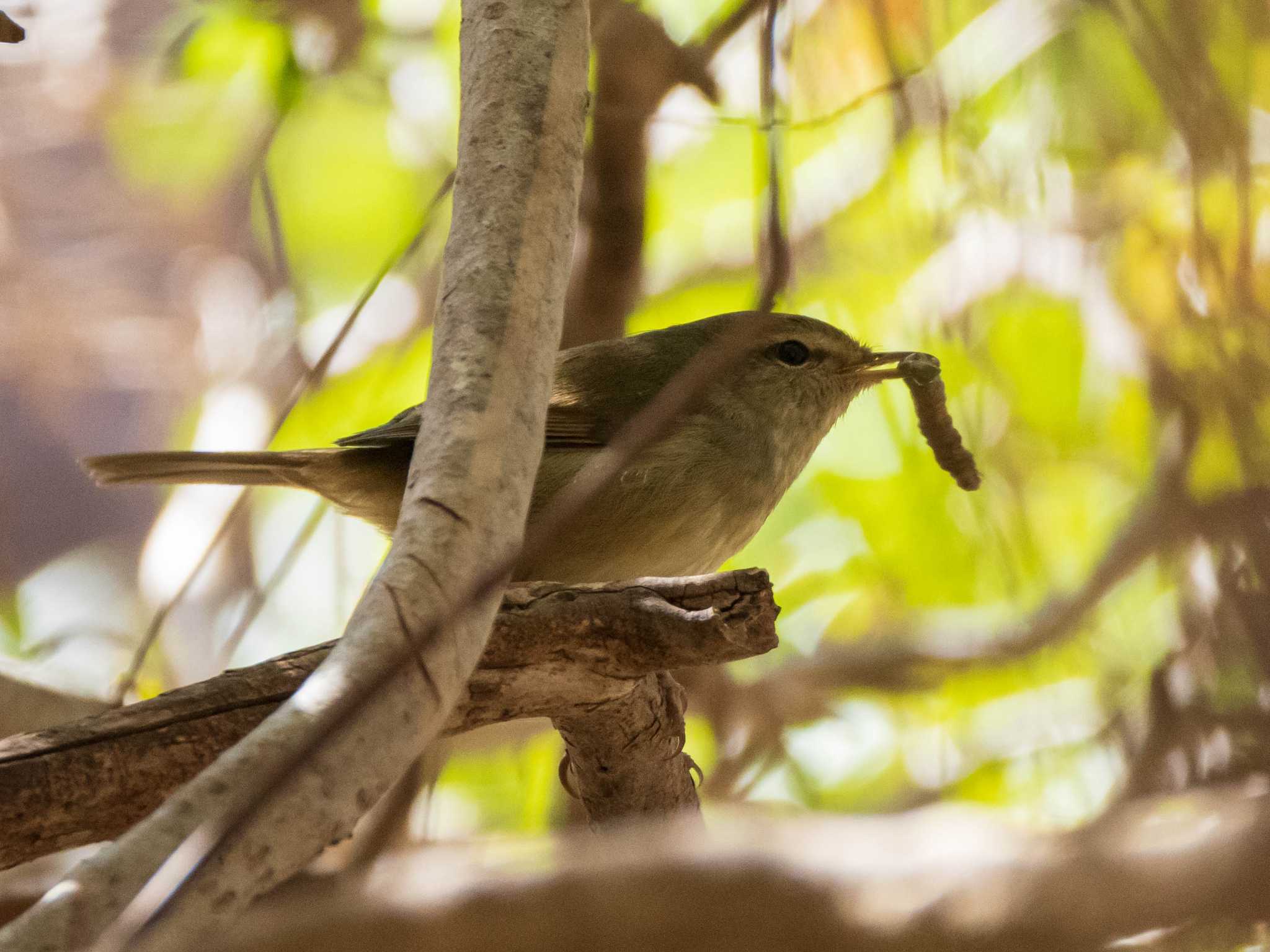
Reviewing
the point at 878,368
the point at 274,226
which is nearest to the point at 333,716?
the point at 878,368

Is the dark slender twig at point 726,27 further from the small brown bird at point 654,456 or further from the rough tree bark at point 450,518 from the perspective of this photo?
the rough tree bark at point 450,518

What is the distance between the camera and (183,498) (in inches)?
195

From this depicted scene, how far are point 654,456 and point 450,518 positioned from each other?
192cm

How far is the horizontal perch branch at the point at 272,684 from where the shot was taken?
203 centimetres

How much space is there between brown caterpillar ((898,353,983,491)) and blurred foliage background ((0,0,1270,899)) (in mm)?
395

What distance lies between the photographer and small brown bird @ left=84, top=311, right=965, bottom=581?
3.33 meters

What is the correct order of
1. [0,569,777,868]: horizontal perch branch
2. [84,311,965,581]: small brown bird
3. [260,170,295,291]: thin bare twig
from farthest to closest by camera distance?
[260,170,295,291]: thin bare twig, [84,311,965,581]: small brown bird, [0,569,777,868]: horizontal perch branch

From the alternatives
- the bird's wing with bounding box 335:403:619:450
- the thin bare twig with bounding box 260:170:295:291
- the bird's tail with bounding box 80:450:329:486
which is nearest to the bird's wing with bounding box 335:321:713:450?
the bird's wing with bounding box 335:403:619:450

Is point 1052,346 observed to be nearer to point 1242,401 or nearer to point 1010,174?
point 1010,174

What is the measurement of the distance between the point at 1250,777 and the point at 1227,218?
1554 millimetres

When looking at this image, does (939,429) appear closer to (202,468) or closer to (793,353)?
(793,353)

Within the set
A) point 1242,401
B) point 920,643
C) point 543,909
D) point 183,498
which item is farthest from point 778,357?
point 543,909

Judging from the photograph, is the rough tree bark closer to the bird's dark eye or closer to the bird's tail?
the bird's tail

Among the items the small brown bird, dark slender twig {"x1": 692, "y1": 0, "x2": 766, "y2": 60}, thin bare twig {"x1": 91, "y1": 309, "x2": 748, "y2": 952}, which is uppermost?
dark slender twig {"x1": 692, "y1": 0, "x2": 766, "y2": 60}
